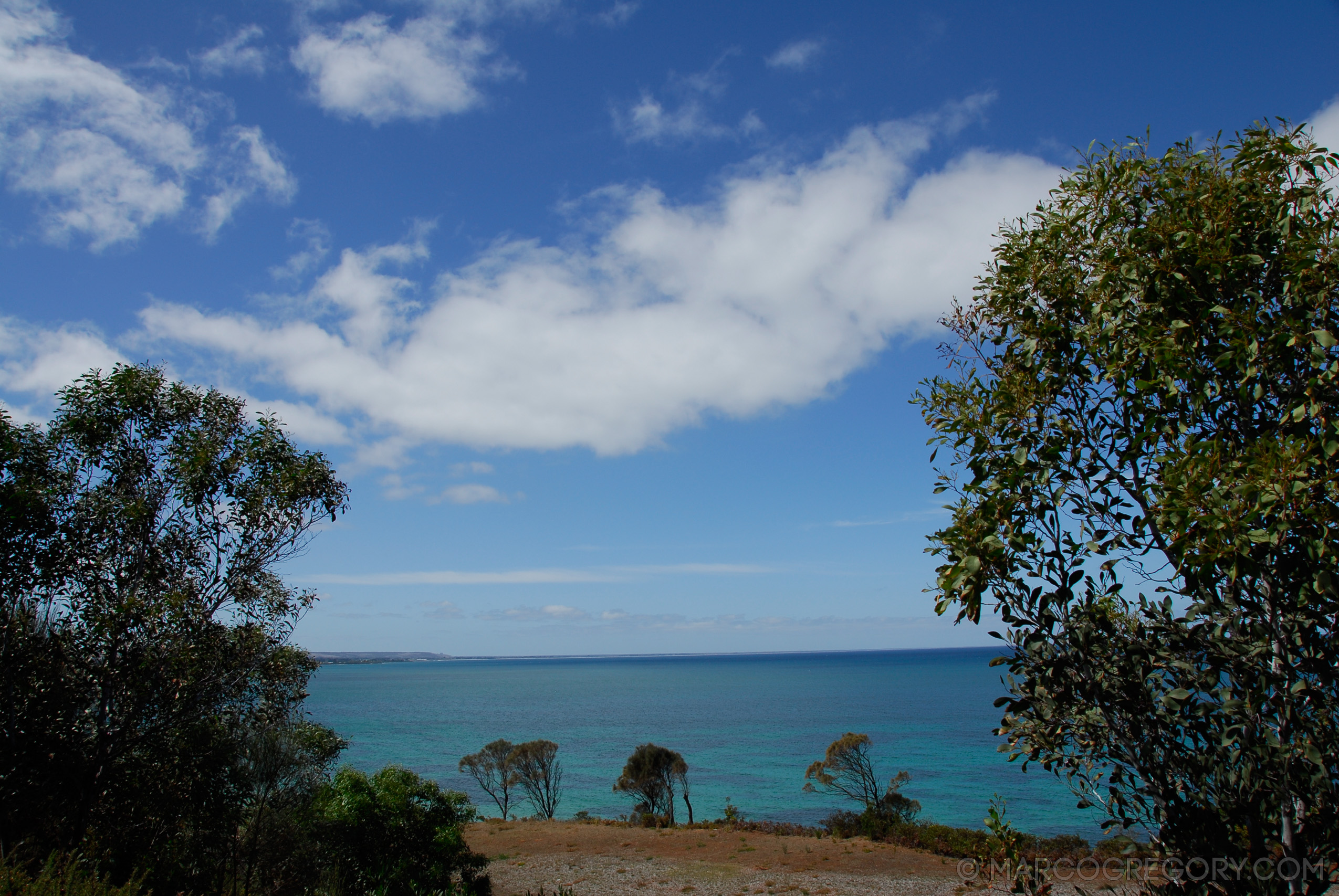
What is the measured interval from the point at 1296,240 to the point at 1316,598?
6.39ft

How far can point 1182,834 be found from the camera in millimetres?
3740

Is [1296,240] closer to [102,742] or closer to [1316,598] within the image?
[1316,598]

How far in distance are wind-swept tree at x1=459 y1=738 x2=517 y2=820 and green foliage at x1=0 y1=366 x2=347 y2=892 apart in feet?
131

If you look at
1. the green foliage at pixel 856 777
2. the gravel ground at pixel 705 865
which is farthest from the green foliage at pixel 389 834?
the green foliage at pixel 856 777

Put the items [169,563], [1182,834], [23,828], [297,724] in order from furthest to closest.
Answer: [297,724], [169,563], [23,828], [1182,834]

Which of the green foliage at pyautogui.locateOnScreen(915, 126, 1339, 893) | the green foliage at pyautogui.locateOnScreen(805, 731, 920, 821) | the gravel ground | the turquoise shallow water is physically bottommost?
the turquoise shallow water

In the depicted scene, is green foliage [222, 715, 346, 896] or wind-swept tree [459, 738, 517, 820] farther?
wind-swept tree [459, 738, 517, 820]

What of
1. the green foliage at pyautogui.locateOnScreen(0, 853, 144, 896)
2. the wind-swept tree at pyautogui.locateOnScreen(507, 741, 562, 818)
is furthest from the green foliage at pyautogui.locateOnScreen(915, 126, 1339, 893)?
the wind-swept tree at pyautogui.locateOnScreen(507, 741, 562, 818)

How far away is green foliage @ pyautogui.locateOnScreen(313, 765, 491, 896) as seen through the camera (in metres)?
16.8

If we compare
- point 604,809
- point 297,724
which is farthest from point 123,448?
point 604,809

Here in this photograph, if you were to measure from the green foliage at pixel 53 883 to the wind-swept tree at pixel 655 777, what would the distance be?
143 ft

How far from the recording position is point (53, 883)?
6.46 m

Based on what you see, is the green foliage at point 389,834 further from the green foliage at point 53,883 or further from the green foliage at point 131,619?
the green foliage at point 53,883

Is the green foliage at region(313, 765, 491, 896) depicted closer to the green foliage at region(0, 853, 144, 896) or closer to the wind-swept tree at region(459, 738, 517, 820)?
the green foliage at region(0, 853, 144, 896)
